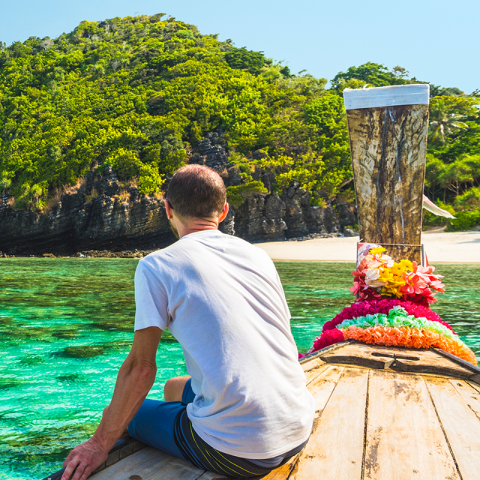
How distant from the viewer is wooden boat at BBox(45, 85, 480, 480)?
1613 mm

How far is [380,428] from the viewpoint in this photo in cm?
202

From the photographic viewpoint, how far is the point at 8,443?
3.20m

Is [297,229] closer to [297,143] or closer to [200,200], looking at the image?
[297,143]

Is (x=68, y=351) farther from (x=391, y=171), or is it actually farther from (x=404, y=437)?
(x=404, y=437)

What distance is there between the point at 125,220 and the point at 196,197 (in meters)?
33.4

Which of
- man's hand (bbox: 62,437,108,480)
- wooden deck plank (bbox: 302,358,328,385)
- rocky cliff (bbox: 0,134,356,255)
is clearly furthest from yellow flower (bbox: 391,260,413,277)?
rocky cliff (bbox: 0,134,356,255)

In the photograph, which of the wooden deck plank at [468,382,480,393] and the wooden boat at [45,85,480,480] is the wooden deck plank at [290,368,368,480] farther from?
the wooden deck plank at [468,382,480,393]

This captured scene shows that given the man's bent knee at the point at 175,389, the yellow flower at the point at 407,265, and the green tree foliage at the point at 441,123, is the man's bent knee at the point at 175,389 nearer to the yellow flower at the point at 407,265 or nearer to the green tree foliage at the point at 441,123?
the yellow flower at the point at 407,265

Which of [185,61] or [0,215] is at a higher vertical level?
[185,61]

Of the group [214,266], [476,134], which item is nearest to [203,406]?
[214,266]

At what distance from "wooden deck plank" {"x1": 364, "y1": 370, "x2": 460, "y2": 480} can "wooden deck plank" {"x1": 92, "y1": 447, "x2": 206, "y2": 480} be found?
68 cm

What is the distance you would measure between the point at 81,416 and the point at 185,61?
52.2 meters

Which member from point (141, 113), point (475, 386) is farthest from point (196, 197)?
point (141, 113)

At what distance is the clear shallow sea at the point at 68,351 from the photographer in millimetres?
3312
